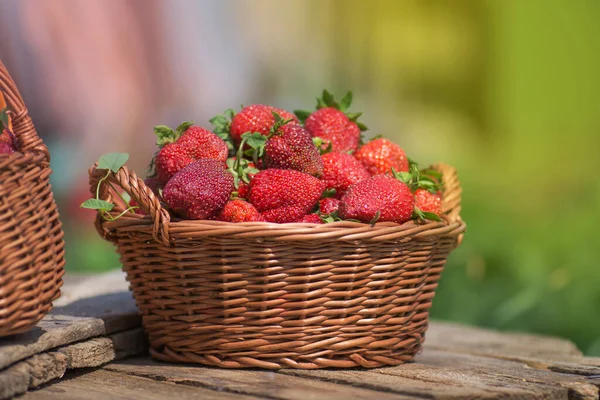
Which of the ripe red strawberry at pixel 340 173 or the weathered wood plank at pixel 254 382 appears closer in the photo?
the weathered wood plank at pixel 254 382

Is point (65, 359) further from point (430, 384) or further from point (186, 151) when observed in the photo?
point (430, 384)

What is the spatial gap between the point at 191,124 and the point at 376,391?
63 cm

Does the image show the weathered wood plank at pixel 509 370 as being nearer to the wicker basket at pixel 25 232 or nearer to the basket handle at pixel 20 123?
the wicker basket at pixel 25 232

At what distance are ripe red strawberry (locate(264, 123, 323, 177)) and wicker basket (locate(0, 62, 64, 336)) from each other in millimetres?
413

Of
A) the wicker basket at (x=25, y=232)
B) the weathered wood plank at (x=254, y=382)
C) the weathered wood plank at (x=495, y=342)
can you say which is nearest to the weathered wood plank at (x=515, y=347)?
the weathered wood plank at (x=495, y=342)

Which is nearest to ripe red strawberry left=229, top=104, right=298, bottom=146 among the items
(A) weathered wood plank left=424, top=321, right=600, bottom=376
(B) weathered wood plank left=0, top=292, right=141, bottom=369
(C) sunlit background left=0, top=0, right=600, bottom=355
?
(B) weathered wood plank left=0, top=292, right=141, bottom=369

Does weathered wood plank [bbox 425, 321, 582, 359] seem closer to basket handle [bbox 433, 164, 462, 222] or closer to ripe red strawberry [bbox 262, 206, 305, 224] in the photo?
basket handle [bbox 433, 164, 462, 222]

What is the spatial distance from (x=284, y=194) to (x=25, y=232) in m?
0.45

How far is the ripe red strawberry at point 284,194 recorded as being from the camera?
1.30 m

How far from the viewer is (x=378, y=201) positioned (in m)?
1.28

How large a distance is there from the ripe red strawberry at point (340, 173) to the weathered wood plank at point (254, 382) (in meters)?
0.38

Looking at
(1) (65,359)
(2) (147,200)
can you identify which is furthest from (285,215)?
(1) (65,359)

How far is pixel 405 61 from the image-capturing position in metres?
4.14

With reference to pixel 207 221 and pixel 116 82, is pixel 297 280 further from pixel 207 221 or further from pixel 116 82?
pixel 116 82
